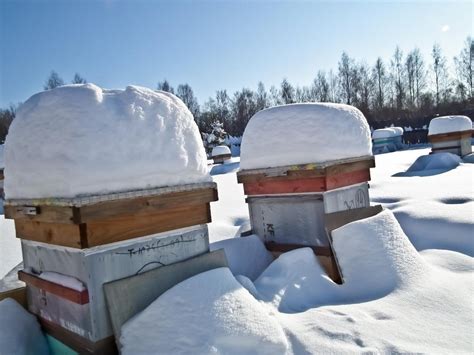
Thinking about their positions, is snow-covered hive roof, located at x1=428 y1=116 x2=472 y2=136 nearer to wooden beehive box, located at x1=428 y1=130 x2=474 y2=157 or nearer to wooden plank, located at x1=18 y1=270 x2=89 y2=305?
wooden beehive box, located at x1=428 y1=130 x2=474 y2=157

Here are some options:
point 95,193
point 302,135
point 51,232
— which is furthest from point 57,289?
point 302,135

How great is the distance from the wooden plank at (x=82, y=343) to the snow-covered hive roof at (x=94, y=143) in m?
1.39

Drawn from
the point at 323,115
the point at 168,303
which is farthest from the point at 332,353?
the point at 323,115

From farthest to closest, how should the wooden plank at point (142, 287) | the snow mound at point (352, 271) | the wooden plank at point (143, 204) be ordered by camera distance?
1. the snow mound at point (352, 271)
2. the wooden plank at point (142, 287)
3. the wooden plank at point (143, 204)

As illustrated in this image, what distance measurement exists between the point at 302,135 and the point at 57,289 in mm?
3875

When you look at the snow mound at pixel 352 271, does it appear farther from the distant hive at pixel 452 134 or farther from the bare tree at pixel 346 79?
the bare tree at pixel 346 79

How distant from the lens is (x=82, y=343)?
362 centimetres

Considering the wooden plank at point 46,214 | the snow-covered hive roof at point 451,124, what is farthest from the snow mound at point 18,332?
the snow-covered hive roof at point 451,124

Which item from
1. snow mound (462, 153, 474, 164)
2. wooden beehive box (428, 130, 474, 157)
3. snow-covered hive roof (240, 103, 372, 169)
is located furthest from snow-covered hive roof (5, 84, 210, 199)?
wooden beehive box (428, 130, 474, 157)

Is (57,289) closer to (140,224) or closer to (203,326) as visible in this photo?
(140,224)

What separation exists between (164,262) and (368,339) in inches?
84.0

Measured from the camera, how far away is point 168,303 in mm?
3457

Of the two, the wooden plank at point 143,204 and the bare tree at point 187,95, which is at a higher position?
the bare tree at point 187,95

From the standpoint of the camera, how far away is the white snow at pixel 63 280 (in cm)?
350
